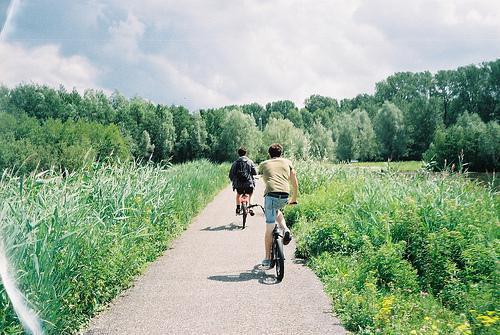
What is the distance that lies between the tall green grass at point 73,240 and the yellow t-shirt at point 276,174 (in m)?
2.38

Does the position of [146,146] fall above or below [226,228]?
above

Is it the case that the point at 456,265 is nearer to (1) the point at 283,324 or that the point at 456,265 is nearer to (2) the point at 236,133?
(1) the point at 283,324

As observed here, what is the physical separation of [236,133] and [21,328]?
190 feet

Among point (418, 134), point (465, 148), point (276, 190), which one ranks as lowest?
point (276, 190)

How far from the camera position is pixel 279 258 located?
6.69 m

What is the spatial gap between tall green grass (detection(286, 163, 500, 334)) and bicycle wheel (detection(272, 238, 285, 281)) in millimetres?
656

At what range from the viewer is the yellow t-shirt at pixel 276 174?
6.96 metres

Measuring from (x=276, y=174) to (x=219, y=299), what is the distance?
220 centimetres

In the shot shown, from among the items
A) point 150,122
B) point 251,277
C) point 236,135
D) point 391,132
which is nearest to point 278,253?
point 251,277

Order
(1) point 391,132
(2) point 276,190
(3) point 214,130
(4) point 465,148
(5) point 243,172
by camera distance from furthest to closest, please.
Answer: (3) point 214,130 → (1) point 391,132 → (5) point 243,172 → (4) point 465,148 → (2) point 276,190

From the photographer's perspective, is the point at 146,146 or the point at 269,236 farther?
the point at 146,146

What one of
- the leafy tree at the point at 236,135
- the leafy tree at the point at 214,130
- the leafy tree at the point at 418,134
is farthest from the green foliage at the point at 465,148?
the leafy tree at the point at 236,135

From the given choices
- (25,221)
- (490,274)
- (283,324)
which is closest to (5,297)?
(25,221)

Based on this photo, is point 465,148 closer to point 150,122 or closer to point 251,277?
point 251,277
